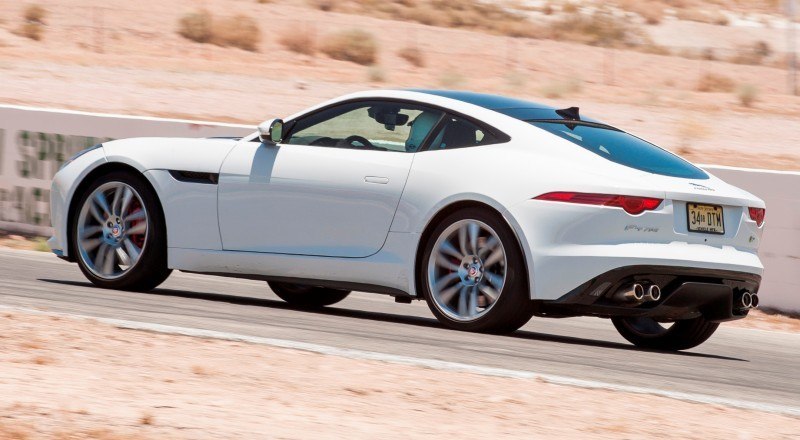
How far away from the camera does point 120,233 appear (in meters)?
10.1

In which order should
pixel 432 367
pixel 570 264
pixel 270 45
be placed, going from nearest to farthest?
1. pixel 432 367
2. pixel 570 264
3. pixel 270 45

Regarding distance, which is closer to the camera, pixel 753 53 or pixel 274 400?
pixel 274 400

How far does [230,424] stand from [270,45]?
128 feet

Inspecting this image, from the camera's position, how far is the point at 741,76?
48281 mm

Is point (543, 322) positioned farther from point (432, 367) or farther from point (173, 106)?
point (173, 106)

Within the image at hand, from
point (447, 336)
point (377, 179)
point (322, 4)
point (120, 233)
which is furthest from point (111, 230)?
point (322, 4)

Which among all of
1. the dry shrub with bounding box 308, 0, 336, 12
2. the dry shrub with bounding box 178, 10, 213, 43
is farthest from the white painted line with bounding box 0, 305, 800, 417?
the dry shrub with bounding box 308, 0, 336, 12

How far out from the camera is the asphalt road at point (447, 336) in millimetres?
7996

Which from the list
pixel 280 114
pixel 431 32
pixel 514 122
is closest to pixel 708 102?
pixel 280 114

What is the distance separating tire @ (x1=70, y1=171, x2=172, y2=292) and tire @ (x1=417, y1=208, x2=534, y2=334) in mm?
1973

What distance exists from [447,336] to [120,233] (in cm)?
255

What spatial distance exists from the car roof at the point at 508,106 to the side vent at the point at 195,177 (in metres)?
1.45

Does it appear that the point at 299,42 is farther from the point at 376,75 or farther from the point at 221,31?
the point at 376,75

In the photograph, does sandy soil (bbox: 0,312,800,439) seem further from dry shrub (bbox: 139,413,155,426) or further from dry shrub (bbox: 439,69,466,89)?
dry shrub (bbox: 439,69,466,89)
